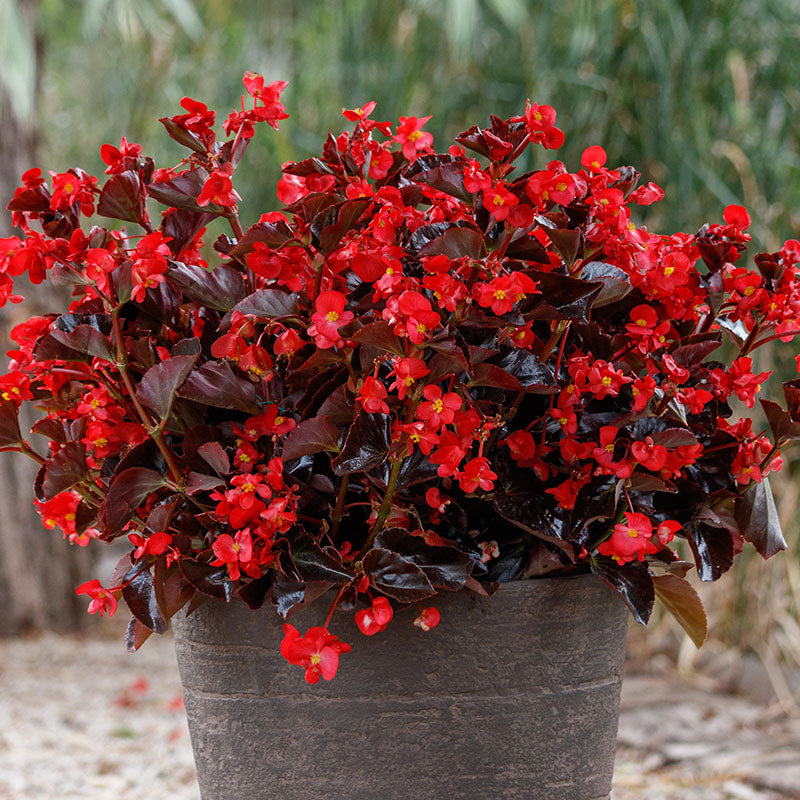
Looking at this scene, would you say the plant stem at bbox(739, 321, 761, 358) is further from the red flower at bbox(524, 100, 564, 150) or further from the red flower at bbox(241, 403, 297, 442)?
the red flower at bbox(241, 403, 297, 442)

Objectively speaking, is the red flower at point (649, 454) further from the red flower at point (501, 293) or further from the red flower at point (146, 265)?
the red flower at point (146, 265)

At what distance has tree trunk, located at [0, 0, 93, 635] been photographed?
2334mm

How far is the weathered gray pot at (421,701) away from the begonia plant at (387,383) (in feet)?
0.08

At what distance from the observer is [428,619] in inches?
23.0

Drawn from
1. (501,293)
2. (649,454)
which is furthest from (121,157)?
(649,454)

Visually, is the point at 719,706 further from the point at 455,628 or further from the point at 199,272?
the point at 199,272

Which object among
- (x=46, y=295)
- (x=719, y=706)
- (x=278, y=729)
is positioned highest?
(x=46, y=295)

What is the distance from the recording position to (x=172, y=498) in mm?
605

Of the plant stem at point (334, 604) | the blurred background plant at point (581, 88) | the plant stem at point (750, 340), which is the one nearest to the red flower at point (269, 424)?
the plant stem at point (334, 604)

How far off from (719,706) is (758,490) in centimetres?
147

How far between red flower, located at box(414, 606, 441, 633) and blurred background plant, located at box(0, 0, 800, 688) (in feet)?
4.92

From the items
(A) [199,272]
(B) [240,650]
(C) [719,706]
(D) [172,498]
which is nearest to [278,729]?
(B) [240,650]

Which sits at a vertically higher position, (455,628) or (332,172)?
(332,172)

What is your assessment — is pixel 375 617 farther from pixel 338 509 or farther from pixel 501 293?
pixel 501 293
